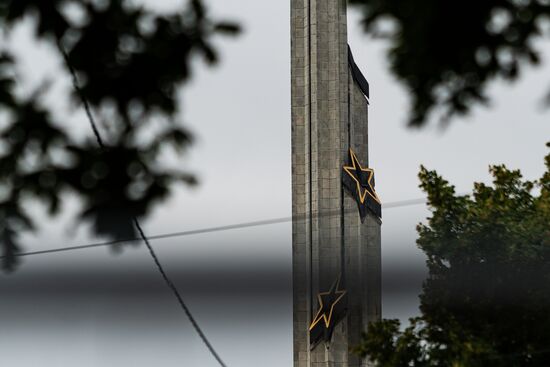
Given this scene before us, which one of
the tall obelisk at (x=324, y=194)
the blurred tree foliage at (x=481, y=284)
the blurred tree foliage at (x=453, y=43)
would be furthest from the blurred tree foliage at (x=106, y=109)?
the tall obelisk at (x=324, y=194)

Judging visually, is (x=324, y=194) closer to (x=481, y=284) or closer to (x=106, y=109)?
(x=481, y=284)

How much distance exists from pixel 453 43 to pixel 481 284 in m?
14.6

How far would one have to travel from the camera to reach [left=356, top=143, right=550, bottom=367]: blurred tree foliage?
1897 cm

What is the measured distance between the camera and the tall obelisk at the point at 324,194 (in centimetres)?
2977

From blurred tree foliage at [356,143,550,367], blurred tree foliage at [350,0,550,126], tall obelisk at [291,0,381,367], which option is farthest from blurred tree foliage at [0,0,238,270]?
tall obelisk at [291,0,381,367]

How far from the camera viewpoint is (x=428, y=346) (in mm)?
19359

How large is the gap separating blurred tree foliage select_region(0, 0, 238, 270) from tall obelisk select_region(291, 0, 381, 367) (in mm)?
22581

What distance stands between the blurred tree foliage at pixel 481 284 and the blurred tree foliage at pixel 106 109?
39.3 feet

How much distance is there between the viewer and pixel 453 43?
6625 mm

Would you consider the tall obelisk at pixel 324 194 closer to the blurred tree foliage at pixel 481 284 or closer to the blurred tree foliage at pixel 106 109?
the blurred tree foliage at pixel 481 284

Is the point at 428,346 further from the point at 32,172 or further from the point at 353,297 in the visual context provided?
the point at 32,172

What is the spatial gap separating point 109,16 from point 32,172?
1.02 m

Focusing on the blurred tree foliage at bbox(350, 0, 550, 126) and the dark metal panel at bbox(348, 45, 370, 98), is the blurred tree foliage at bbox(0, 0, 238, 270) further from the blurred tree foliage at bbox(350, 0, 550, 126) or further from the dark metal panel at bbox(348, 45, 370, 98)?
the dark metal panel at bbox(348, 45, 370, 98)

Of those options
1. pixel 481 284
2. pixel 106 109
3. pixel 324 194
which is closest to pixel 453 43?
pixel 106 109
